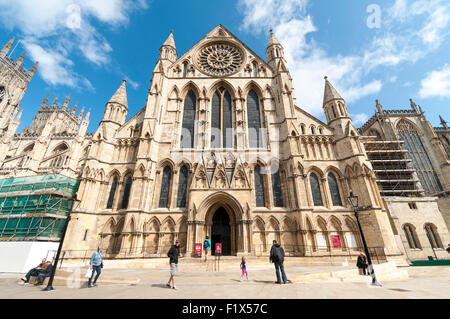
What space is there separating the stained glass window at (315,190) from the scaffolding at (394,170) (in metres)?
14.5

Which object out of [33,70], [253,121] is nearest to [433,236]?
[253,121]

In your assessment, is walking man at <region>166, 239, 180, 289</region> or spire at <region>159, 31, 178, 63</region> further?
spire at <region>159, 31, 178, 63</region>

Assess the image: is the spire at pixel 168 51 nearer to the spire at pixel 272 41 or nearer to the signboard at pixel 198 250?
the spire at pixel 272 41

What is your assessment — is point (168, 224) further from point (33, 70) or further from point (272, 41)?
point (33, 70)

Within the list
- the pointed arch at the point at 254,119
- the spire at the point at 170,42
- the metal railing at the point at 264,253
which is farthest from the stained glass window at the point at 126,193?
the spire at the point at 170,42

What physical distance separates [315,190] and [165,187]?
12890mm

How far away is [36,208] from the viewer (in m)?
15.0

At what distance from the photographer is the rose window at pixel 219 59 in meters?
22.6

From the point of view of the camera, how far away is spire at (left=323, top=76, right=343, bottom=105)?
1941cm

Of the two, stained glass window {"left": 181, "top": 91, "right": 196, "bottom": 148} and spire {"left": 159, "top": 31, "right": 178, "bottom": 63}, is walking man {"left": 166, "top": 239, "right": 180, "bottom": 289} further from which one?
spire {"left": 159, "top": 31, "right": 178, "bottom": 63}

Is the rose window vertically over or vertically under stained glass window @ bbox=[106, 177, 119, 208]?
over

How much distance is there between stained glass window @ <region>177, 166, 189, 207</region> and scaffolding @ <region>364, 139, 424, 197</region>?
2447 centimetres

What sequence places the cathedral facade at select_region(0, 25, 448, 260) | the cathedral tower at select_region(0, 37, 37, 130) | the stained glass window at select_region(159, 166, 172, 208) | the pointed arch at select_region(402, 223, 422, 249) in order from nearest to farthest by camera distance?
the cathedral facade at select_region(0, 25, 448, 260) < the stained glass window at select_region(159, 166, 172, 208) < the pointed arch at select_region(402, 223, 422, 249) < the cathedral tower at select_region(0, 37, 37, 130)

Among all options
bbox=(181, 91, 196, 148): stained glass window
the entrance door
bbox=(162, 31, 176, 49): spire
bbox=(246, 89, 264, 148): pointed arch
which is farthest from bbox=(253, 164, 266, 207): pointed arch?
bbox=(162, 31, 176, 49): spire
